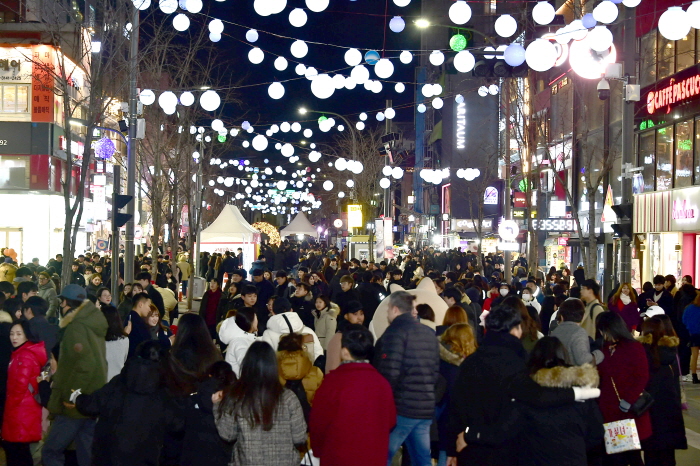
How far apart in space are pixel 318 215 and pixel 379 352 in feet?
366

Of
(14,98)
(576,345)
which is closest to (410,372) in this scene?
(576,345)

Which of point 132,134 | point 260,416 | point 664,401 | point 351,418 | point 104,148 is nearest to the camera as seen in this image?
point 260,416

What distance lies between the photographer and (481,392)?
6.36m

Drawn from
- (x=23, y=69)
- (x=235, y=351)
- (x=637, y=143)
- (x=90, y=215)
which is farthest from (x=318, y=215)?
(x=235, y=351)

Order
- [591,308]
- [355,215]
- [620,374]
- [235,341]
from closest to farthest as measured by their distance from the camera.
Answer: [620,374] < [235,341] < [591,308] < [355,215]

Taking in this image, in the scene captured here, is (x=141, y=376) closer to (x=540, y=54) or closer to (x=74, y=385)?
(x=74, y=385)

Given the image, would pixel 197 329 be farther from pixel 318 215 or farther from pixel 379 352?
pixel 318 215

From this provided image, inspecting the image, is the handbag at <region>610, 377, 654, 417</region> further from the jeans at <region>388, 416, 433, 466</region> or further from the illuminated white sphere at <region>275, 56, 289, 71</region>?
the illuminated white sphere at <region>275, 56, 289, 71</region>

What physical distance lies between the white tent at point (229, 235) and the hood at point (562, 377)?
28.7 metres

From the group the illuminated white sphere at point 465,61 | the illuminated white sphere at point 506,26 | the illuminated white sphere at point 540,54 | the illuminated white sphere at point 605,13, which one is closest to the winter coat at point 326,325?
the illuminated white sphere at point 540,54

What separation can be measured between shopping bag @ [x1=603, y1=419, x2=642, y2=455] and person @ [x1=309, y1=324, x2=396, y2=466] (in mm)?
2198

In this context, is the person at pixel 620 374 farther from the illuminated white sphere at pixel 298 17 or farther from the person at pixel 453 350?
the illuminated white sphere at pixel 298 17

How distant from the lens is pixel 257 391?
5.58 m

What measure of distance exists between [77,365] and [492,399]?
370 cm
